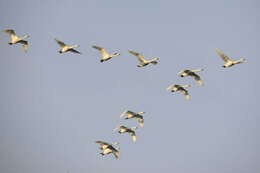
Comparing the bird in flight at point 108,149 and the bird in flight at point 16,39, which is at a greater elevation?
the bird in flight at point 16,39

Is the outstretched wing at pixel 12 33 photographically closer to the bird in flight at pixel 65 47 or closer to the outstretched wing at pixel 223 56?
the bird in flight at pixel 65 47

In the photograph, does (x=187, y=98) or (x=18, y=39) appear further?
(x=187, y=98)

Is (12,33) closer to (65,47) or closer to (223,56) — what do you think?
(65,47)

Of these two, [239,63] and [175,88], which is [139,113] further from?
[239,63]

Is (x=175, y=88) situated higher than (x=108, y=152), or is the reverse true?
(x=175, y=88)

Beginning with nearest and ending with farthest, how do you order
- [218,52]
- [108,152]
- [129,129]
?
1. [218,52]
2. [108,152]
3. [129,129]

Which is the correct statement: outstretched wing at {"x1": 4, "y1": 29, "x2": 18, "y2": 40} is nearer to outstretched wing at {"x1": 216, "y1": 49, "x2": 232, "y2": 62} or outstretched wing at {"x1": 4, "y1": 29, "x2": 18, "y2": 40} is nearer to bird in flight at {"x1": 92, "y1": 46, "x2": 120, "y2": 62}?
bird in flight at {"x1": 92, "y1": 46, "x2": 120, "y2": 62}

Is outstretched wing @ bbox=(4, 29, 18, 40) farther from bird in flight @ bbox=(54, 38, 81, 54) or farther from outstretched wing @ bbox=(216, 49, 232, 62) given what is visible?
outstretched wing @ bbox=(216, 49, 232, 62)

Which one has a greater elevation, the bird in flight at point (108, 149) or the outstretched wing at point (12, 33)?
the outstretched wing at point (12, 33)

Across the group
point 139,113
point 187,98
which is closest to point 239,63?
point 187,98

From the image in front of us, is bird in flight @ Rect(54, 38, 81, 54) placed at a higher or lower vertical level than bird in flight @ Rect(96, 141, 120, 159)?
higher

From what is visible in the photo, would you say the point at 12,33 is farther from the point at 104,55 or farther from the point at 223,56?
the point at 223,56

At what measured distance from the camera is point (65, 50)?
144 m

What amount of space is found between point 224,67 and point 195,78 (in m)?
8.82
